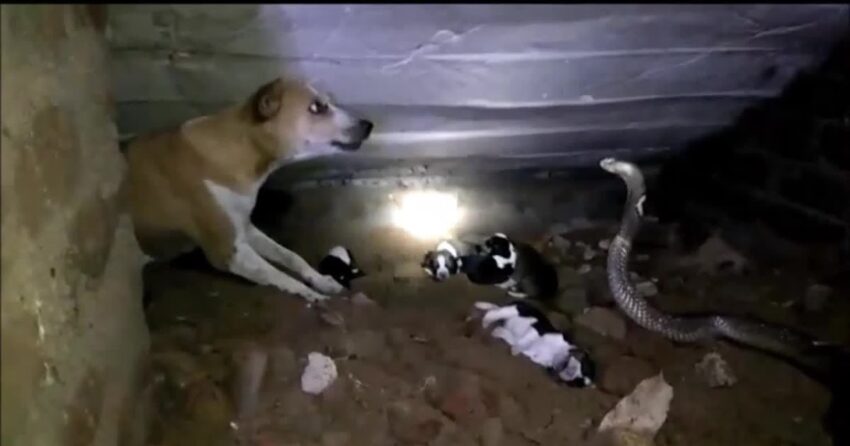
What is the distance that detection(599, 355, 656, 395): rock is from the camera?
1.74 m

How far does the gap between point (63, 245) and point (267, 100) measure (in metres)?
0.82

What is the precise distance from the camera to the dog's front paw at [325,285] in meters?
2.13

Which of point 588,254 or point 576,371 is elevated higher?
point 576,371

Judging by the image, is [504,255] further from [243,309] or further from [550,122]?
[243,309]

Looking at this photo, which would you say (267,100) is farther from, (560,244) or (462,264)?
(560,244)

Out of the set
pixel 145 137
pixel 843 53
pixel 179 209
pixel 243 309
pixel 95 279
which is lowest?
pixel 243 309

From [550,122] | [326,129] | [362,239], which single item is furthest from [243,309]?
[550,122]

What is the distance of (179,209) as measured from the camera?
6.73 ft

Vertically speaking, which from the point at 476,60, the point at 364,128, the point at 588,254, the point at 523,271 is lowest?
the point at 588,254

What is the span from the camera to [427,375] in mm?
1738

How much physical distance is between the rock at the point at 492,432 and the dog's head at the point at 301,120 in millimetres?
716

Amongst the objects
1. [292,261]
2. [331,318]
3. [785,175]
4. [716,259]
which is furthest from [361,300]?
[785,175]

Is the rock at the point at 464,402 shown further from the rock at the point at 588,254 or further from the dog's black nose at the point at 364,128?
the rock at the point at 588,254

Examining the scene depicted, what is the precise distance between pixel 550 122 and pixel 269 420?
106 cm
